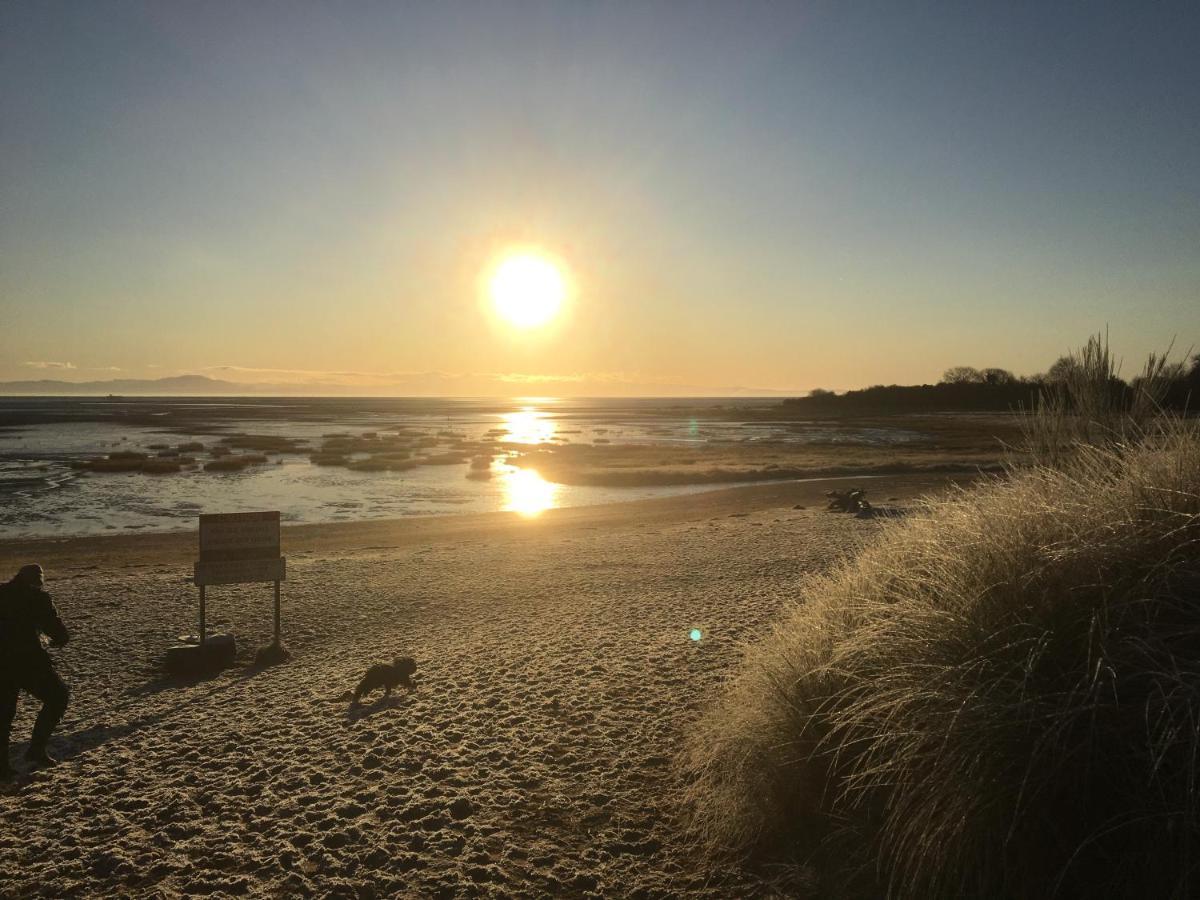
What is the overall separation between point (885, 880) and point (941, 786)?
0.80m

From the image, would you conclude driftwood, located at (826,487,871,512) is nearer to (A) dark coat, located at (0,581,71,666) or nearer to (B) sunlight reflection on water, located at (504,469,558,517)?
(B) sunlight reflection on water, located at (504,469,558,517)

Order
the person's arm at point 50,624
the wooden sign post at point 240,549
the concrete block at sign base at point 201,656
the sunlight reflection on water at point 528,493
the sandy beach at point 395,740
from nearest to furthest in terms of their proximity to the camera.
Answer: the sandy beach at point 395,740, the person's arm at point 50,624, the concrete block at sign base at point 201,656, the wooden sign post at point 240,549, the sunlight reflection on water at point 528,493

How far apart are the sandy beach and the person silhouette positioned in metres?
0.31

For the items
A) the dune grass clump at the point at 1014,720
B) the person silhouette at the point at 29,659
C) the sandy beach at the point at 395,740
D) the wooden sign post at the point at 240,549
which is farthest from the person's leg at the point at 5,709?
the dune grass clump at the point at 1014,720

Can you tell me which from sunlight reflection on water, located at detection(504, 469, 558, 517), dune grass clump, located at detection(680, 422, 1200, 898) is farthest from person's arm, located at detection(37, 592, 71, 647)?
sunlight reflection on water, located at detection(504, 469, 558, 517)

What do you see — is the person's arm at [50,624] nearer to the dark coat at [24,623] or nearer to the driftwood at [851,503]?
the dark coat at [24,623]

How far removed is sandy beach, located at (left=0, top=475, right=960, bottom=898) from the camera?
4.31m

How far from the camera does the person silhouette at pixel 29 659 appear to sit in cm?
571

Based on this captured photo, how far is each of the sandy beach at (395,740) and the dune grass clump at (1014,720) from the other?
62 cm

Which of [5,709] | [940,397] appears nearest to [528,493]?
[5,709]

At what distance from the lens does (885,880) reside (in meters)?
3.54

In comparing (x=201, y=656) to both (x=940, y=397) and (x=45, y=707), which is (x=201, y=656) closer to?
(x=45, y=707)

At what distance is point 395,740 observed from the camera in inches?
240

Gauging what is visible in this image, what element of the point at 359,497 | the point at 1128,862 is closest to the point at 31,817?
the point at 1128,862
